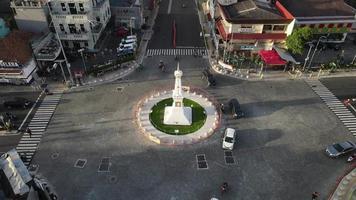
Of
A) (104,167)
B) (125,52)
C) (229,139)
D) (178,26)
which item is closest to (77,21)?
(125,52)

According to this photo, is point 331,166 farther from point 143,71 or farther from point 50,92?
point 50,92

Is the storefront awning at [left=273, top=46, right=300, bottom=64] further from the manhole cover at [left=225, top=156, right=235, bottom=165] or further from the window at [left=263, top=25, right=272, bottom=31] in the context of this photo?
the manhole cover at [left=225, top=156, right=235, bottom=165]

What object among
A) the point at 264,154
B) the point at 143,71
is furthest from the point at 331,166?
the point at 143,71

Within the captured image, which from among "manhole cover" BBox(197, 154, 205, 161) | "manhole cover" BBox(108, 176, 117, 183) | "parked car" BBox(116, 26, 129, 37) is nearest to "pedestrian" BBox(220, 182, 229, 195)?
"manhole cover" BBox(197, 154, 205, 161)

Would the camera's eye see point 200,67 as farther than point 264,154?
Yes

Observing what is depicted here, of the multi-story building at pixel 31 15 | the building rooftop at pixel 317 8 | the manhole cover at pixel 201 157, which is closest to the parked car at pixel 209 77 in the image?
the manhole cover at pixel 201 157

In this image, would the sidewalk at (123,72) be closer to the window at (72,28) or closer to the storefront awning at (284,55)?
the window at (72,28)

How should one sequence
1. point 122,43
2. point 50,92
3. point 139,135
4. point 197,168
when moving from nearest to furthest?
point 197,168 < point 139,135 < point 50,92 < point 122,43
